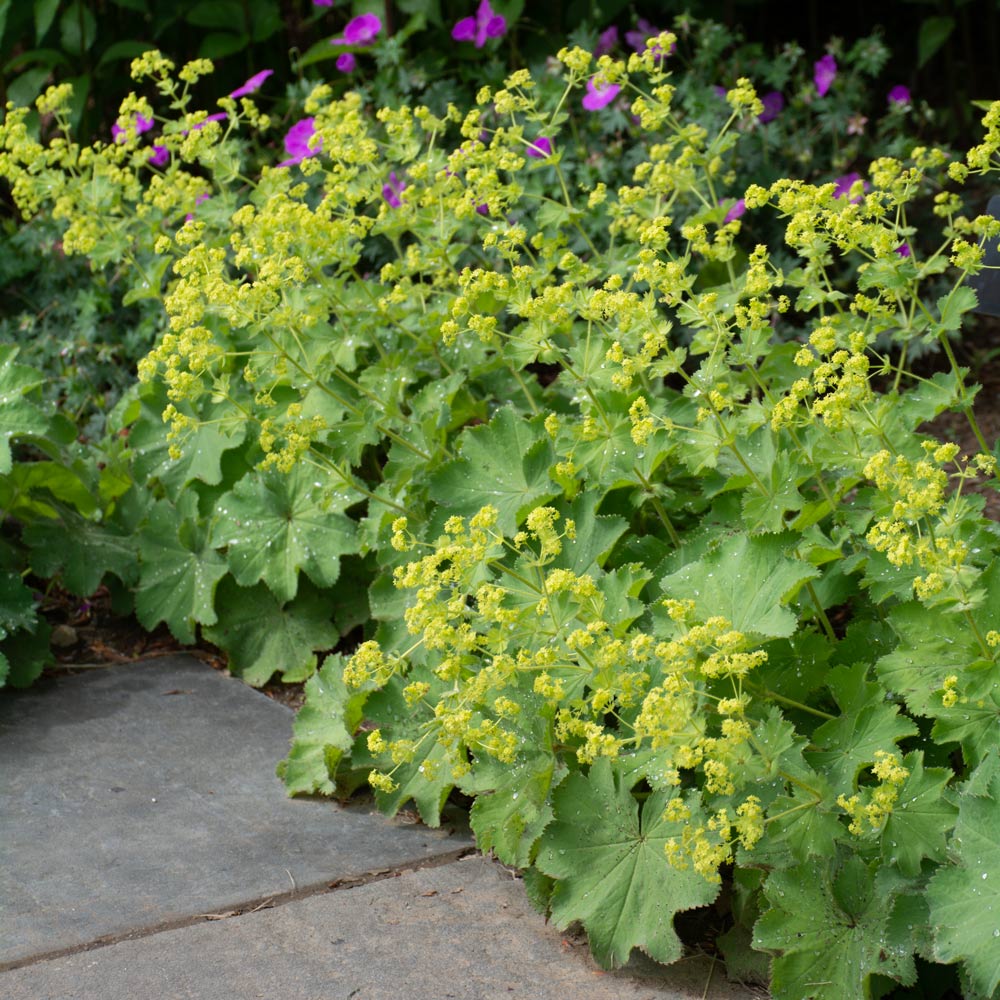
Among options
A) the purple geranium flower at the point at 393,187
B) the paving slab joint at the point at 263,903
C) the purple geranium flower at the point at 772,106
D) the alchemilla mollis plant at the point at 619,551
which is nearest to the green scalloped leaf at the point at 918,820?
the alchemilla mollis plant at the point at 619,551

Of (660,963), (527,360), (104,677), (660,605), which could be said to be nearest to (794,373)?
(527,360)

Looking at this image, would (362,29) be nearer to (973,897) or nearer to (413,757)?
(413,757)

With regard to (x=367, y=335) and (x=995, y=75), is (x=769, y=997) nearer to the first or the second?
(x=367, y=335)

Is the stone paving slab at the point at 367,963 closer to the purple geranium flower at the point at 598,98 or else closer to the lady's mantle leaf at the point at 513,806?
the lady's mantle leaf at the point at 513,806

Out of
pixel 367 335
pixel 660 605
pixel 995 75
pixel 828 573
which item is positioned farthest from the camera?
pixel 995 75

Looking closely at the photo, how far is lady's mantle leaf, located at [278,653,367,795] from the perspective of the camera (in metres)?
2.68

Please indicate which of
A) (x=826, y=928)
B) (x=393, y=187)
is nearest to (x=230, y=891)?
(x=826, y=928)

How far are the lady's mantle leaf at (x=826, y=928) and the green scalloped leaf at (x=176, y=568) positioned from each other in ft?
5.54

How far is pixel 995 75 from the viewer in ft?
19.6

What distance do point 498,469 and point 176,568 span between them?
0.98 meters

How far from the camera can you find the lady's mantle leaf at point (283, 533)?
3.10m

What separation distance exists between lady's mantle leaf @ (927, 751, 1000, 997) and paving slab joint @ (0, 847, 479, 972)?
96cm

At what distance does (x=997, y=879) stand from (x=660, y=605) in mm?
689

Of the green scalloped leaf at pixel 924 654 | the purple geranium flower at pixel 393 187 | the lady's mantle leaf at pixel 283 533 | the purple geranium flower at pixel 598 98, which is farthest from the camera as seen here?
the purple geranium flower at pixel 598 98
